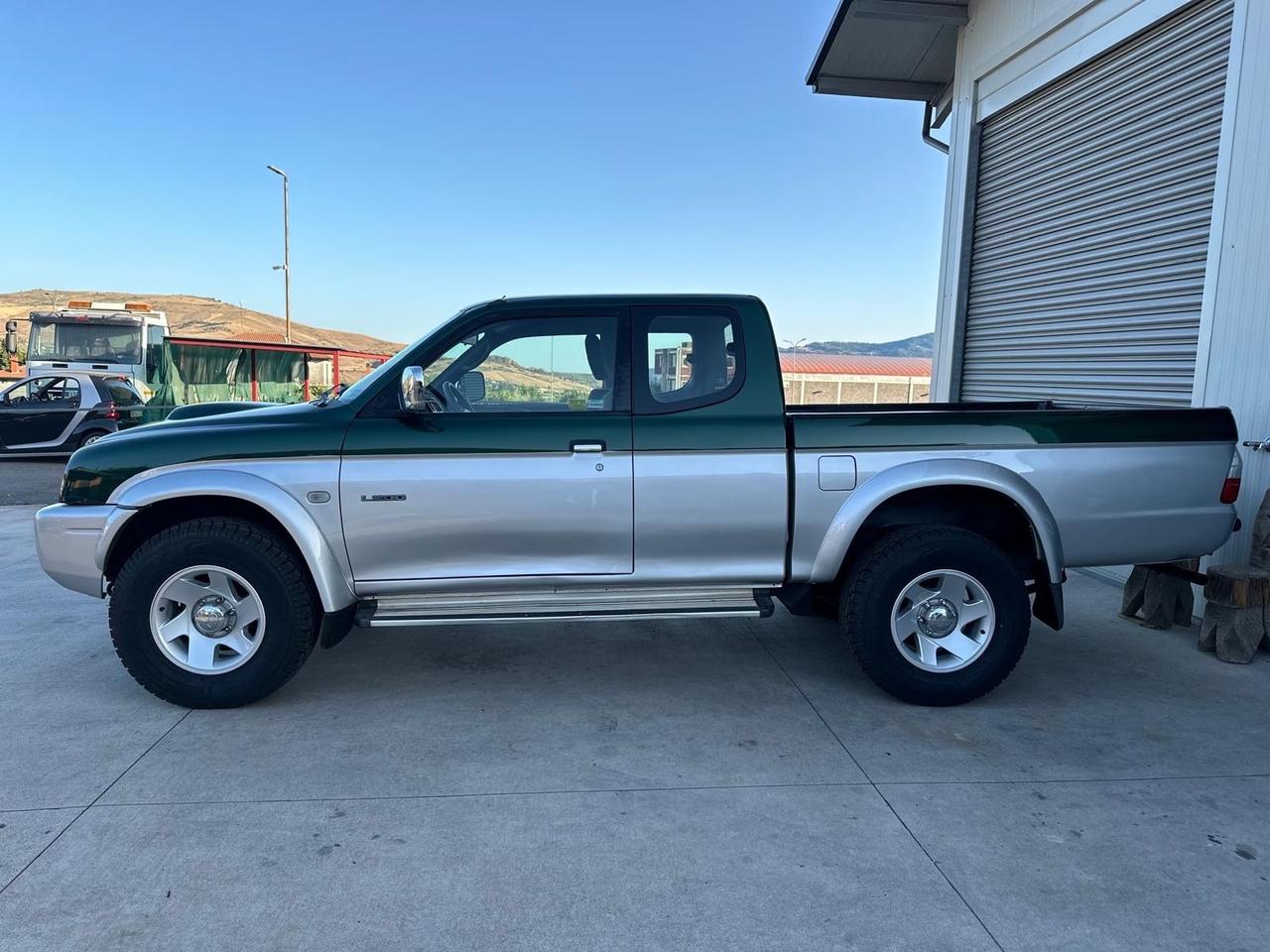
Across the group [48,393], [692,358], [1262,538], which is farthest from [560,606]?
[48,393]

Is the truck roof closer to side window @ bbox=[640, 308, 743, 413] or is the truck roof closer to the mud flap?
side window @ bbox=[640, 308, 743, 413]

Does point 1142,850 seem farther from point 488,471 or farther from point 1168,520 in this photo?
point 488,471

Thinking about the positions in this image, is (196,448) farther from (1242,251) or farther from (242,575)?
(1242,251)

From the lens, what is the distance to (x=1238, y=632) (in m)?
4.70

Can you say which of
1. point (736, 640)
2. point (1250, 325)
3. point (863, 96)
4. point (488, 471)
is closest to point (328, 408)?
point (488, 471)

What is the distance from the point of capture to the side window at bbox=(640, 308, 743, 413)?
404cm

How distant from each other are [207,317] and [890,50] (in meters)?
99.4

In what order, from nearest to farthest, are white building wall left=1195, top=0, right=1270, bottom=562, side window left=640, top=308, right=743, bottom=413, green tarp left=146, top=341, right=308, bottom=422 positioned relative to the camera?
side window left=640, top=308, right=743, bottom=413
white building wall left=1195, top=0, right=1270, bottom=562
green tarp left=146, top=341, right=308, bottom=422

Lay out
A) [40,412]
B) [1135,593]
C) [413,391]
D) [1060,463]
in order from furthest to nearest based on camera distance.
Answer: [40,412] → [1135,593] → [1060,463] → [413,391]

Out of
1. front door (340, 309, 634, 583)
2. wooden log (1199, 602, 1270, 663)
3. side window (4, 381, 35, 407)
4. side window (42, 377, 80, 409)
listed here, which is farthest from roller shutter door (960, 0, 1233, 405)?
side window (4, 381, 35, 407)

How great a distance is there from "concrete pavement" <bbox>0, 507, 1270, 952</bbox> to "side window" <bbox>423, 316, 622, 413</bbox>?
145 cm

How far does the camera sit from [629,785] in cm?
328

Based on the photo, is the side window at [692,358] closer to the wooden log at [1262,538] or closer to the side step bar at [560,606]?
the side step bar at [560,606]

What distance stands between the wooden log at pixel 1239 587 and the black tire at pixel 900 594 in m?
1.55
